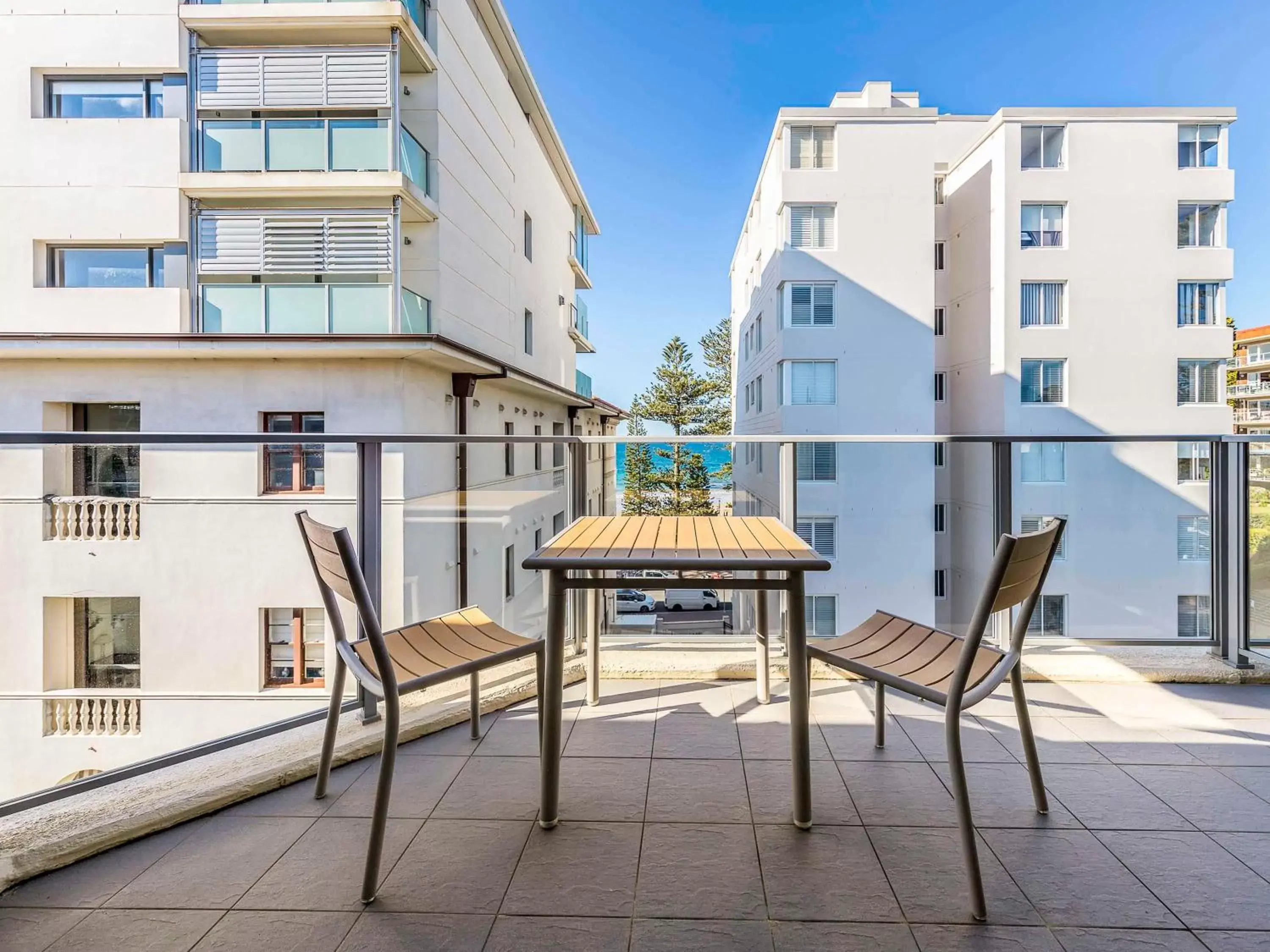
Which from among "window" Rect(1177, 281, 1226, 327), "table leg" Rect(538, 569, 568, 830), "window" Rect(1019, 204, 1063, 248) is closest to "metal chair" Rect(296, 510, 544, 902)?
"table leg" Rect(538, 569, 568, 830)

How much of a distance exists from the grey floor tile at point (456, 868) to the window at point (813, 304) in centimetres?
1683

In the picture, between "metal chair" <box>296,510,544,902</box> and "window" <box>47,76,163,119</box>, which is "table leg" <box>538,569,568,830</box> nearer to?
"metal chair" <box>296,510,544,902</box>

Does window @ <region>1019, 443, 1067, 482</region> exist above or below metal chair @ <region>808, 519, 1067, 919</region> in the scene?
above

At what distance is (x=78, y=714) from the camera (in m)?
2.79

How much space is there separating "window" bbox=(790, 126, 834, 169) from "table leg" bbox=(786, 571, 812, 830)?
1762 centimetres

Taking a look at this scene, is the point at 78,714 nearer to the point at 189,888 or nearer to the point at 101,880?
the point at 101,880

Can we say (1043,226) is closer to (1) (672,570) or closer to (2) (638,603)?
(2) (638,603)

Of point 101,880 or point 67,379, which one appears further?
point 67,379

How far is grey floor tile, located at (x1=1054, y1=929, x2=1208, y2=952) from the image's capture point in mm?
1315

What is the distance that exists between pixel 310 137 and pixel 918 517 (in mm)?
10583

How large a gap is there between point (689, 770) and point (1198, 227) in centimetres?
2228

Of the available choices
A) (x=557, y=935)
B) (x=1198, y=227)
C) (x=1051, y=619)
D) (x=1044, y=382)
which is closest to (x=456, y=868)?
(x=557, y=935)

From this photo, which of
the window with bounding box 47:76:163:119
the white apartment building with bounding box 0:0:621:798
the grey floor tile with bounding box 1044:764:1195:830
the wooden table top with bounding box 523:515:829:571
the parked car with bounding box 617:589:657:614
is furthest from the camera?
the parked car with bounding box 617:589:657:614

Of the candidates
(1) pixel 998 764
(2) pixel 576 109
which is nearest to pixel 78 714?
(1) pixel 998 764
